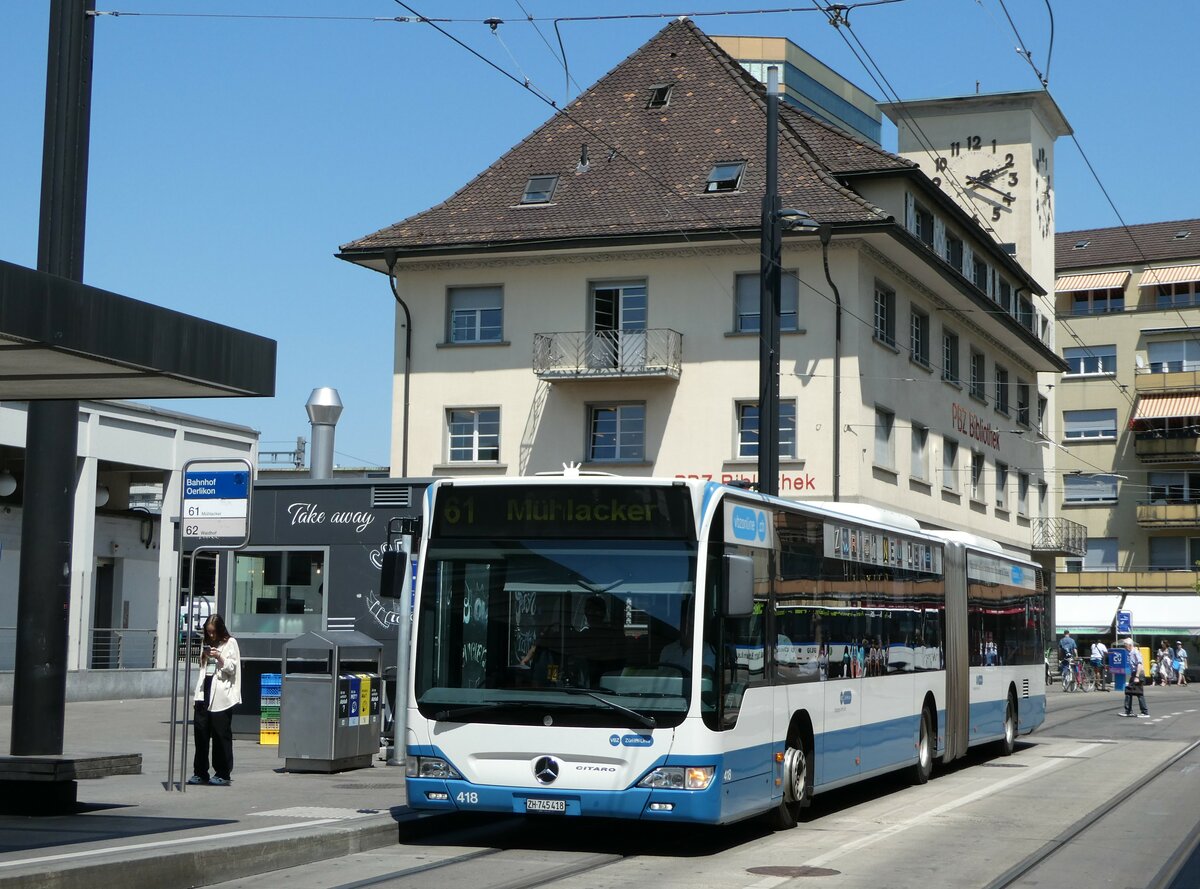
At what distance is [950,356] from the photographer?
45.1 metres

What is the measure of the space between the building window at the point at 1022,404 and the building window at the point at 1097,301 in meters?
28.5

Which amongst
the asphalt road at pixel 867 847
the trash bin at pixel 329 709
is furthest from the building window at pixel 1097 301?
the trash bin at pixel 329 709

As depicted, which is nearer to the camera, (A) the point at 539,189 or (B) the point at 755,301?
(B) the point at 755,301

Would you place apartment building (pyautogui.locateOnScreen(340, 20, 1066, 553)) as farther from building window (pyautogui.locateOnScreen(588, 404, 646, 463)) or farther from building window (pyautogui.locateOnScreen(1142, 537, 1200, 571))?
building window (pyautogui.locateOnScreen(1142, 537, 1200, 571))

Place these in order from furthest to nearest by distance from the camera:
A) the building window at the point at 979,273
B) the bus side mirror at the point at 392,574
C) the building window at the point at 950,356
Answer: the building window at the point at 979,273 < the building window at the point at 950,356 < the bus side mirror at the point at 392,574

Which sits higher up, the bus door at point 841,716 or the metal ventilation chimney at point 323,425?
the metal ventilation chimney at point 323,425

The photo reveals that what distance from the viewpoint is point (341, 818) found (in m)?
12.9

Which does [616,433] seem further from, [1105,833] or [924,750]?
[1105,833]

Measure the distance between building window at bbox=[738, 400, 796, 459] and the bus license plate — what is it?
2627 cm

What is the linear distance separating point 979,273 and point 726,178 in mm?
10693

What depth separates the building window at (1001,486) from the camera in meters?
49.8

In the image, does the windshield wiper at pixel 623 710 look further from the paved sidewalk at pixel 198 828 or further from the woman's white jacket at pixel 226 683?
the woman's white jacket at pixel 226 683

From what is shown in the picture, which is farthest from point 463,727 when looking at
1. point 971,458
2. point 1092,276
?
point 1092,276

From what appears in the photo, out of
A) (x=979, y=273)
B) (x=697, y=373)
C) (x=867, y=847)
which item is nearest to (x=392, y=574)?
(x=867, y=847)
